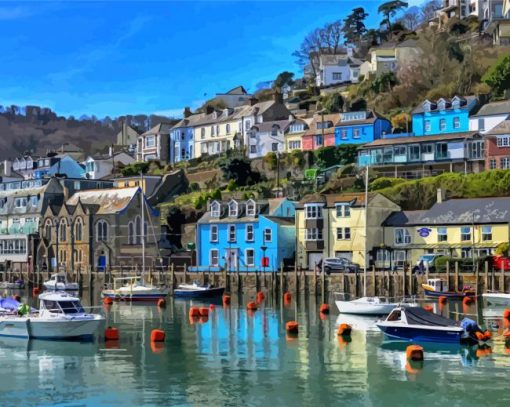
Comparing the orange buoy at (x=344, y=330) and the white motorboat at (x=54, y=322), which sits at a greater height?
the white motorboat at (x=54, y=322)

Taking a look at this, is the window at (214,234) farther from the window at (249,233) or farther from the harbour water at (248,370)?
the harbour water at (248,370)

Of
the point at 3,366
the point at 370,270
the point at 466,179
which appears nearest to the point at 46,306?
the point at 3,366

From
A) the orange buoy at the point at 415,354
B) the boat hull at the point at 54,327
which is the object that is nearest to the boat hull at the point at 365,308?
the orange buoy at the point at 415,354

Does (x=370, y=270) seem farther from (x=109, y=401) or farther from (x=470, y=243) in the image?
(x=109, y=401)

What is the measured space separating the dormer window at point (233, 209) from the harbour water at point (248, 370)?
35358mm

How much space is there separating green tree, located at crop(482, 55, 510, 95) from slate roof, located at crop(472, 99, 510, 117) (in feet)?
35.8

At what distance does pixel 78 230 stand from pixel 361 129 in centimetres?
3743

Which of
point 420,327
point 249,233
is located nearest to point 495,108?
point 249,233

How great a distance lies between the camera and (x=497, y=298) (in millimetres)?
57094

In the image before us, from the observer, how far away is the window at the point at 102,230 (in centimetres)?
9612

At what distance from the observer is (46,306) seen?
4612 cm

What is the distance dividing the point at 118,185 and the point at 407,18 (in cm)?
8418

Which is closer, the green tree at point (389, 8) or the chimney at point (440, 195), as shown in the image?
the chimney at point (440, 195)

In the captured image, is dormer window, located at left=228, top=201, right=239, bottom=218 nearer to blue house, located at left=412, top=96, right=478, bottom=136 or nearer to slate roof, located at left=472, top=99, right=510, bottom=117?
blue house, located at left=412, top=96, right=478, bottom=136
